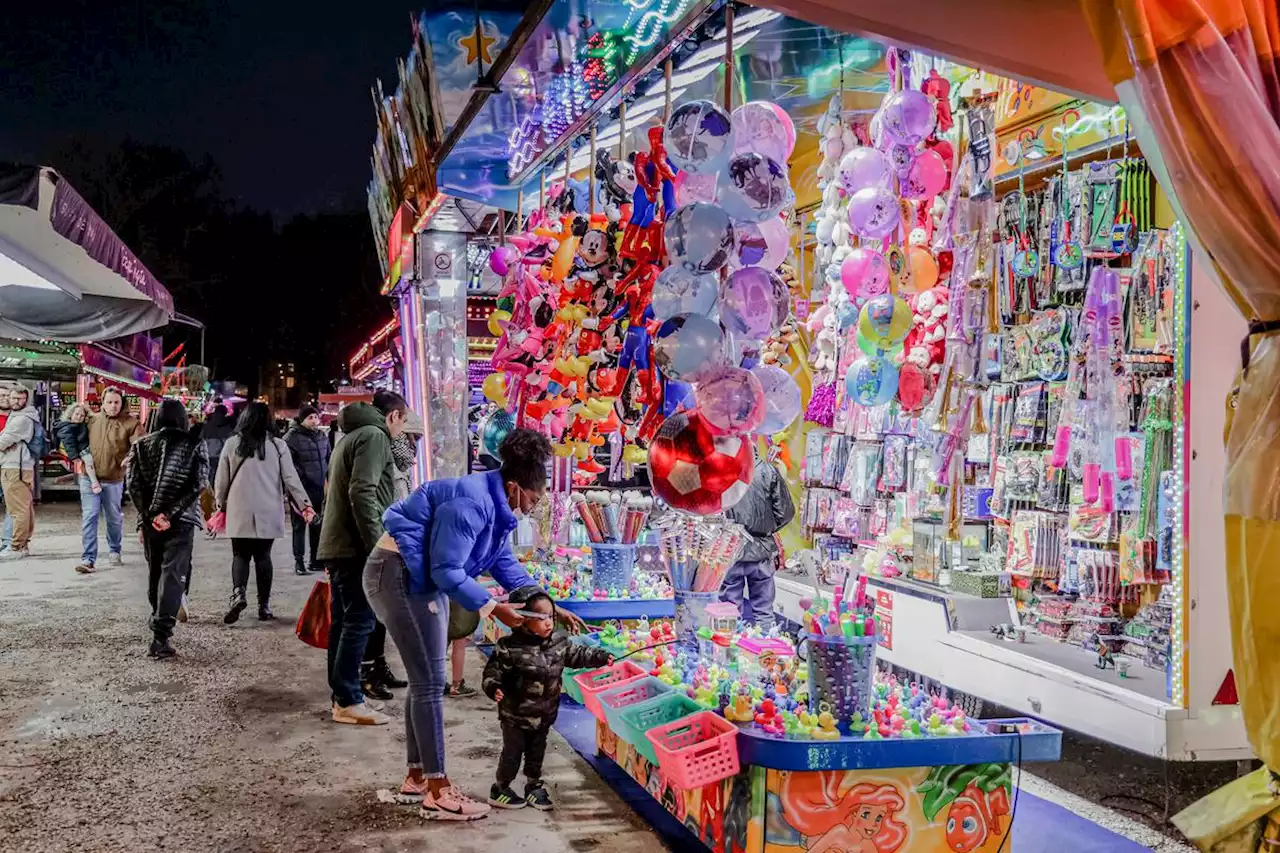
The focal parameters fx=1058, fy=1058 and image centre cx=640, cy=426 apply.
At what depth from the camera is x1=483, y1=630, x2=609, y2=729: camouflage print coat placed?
4.70 m

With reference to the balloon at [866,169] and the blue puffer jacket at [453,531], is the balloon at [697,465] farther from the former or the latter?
the balloon at [866,169]

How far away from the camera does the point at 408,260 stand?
32.5 ft

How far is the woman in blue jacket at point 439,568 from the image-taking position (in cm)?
435

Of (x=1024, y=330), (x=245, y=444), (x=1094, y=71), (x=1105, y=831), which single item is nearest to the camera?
(x=1094, y=71)

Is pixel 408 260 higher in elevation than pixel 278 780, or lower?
higher

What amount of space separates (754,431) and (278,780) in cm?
285

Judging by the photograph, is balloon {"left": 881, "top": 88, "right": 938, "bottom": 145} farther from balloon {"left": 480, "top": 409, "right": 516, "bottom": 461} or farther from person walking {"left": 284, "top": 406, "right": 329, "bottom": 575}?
person walking {"left": 284, "top": 406, "right": 329, "bottom": 575}

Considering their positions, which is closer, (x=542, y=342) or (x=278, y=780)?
(x=278, y=780)

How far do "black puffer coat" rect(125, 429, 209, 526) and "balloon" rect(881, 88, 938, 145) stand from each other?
5.37 m

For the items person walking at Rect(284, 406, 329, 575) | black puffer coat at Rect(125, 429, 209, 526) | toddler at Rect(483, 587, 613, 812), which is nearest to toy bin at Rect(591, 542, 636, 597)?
toddler at Rect(483, 587, 613, 812)

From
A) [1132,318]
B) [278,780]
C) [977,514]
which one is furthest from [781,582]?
[278,780]

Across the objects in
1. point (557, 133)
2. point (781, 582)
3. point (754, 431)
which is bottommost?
point (781, 582)

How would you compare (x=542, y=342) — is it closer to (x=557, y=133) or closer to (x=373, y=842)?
(x=557, y=133)

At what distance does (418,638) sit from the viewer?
454 cm
